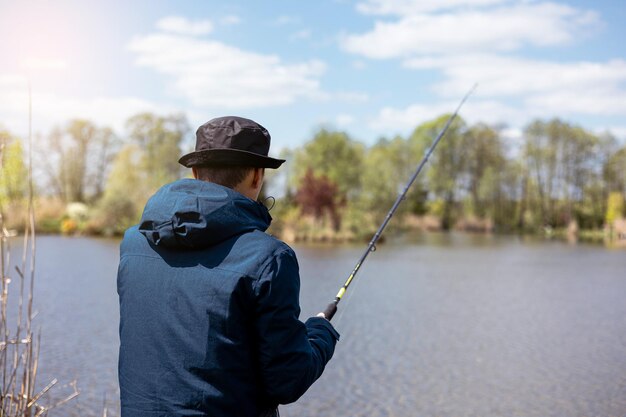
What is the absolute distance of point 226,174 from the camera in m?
1.84

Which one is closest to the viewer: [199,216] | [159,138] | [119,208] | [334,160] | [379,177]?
[199,216]

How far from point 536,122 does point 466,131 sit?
515cm

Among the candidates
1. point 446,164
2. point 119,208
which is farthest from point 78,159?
point 446,164

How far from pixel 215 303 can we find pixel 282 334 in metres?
0.19

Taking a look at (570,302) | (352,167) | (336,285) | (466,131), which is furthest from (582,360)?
(466,131)

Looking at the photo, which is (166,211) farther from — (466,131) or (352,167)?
(466,131)

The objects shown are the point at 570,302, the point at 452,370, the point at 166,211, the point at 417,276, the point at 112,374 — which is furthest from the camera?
the point at 417,276

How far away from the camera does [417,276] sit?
52.1 feet

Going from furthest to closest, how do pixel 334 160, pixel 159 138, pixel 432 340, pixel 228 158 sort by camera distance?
1. pixel 159 138
2. pixel 334 160
3. pixel 432 340
4. pixel 228 158

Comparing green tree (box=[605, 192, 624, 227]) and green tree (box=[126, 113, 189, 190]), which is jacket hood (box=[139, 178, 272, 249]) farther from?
green tree (box=[605, 192, 624, 227])

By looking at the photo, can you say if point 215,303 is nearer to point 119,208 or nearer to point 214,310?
point 214,310

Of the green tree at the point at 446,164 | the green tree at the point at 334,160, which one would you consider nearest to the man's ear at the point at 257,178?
the green tree at the point at 334,160

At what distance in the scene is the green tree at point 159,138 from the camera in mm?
40438

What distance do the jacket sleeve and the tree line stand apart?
25.3 meters
